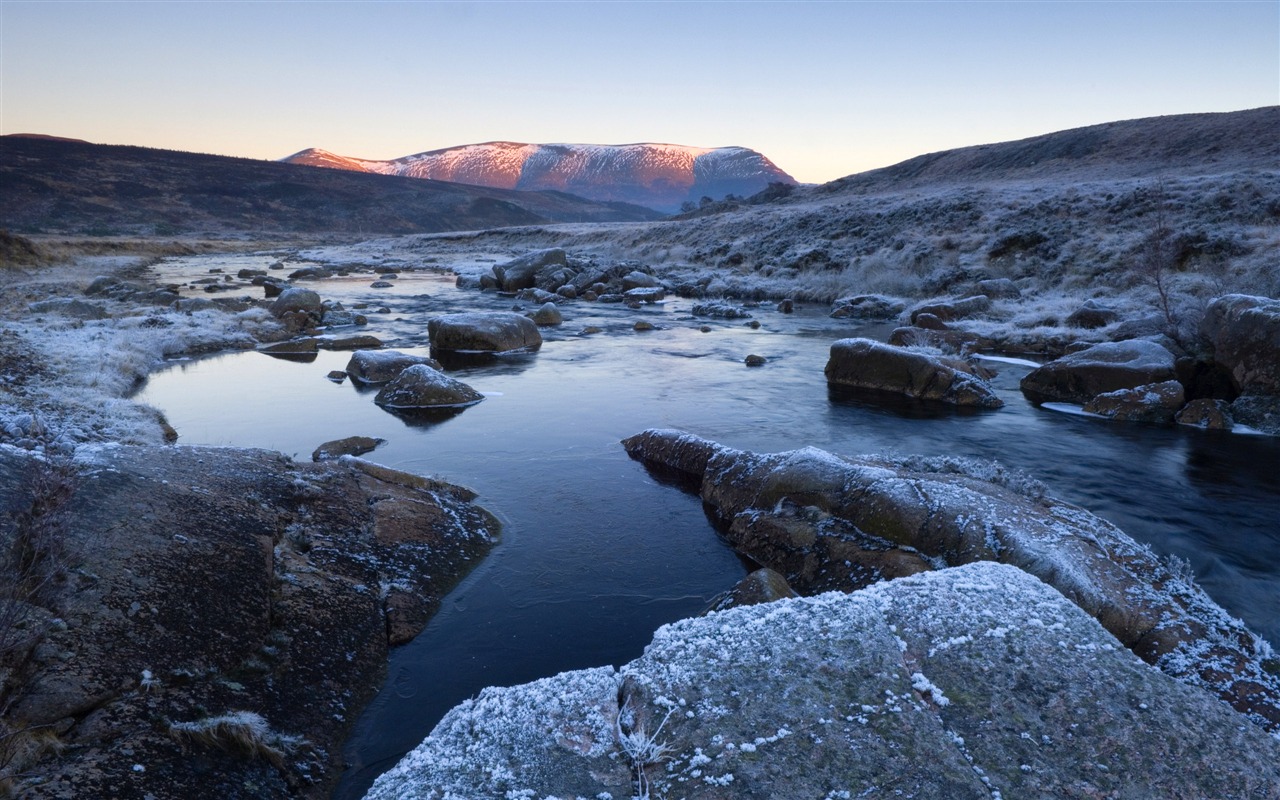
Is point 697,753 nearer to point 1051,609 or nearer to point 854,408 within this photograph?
point 1051,609

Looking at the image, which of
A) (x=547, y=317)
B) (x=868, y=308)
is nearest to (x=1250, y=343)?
(x=868, y=308)

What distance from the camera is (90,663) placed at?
335cm

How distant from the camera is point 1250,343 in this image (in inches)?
389

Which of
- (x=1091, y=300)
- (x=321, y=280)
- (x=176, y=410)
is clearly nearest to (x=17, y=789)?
(x=176, y=410)

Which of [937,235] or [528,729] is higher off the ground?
[937,235]

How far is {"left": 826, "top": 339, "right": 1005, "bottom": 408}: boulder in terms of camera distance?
37.4 feet

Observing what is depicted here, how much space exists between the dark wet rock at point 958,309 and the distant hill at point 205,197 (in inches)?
3176

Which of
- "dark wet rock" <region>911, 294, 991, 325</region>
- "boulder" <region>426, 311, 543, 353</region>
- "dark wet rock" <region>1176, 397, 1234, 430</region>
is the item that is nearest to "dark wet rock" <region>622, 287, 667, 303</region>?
"dark wet rock" <region>911, 294, 991, 325</region>

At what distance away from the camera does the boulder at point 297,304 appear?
1880 cm

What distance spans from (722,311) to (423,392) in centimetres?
1272

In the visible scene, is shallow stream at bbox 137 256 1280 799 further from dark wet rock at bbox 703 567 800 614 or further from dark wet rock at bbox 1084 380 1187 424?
A: dark wet rock at bbox 703 567 800 614

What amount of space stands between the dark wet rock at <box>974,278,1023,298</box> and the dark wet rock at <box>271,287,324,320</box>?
18.4 m

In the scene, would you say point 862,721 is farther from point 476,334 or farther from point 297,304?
point 297,304

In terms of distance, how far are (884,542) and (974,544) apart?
615 mm
